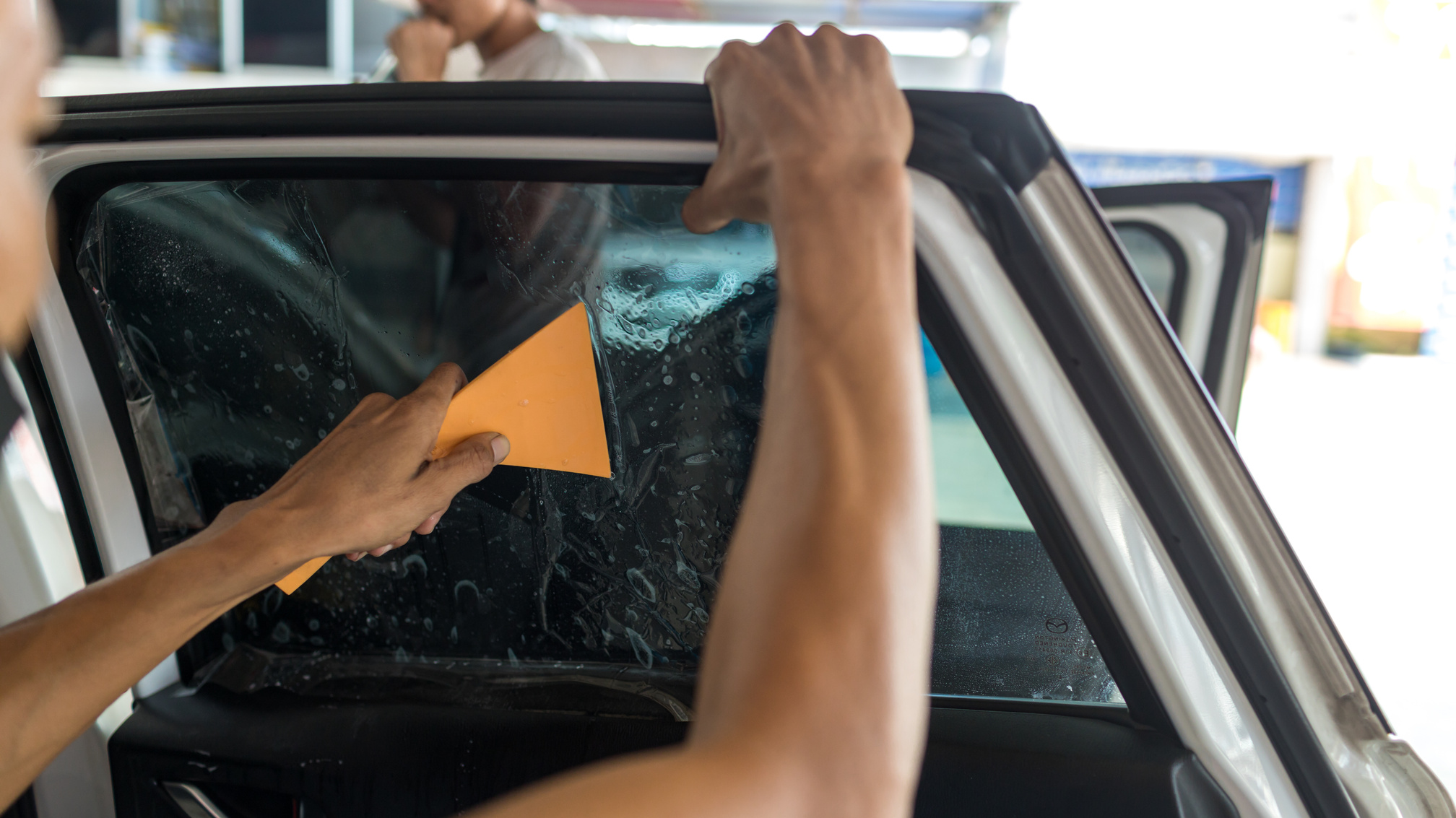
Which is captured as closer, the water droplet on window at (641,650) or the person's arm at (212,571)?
the person's arm at (212,571)

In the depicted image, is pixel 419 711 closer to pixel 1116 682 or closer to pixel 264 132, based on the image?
pixel 264 132

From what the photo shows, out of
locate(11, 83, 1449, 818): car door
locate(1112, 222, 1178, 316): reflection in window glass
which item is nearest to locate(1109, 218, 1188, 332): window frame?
locate(1112, 222, 1178, 316): reflection in window glass

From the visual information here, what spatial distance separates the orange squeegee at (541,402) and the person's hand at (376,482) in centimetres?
2

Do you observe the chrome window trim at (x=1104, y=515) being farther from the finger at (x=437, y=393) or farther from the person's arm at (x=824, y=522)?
the finger at (x=437, y=393)

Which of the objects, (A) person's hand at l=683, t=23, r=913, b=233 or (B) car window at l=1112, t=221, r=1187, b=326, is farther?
(B) car window at l=1112, t=221, r=1187, b=326

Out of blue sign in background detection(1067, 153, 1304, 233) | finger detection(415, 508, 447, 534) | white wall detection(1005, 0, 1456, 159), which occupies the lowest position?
finger detection(415, 508, 447, 534)

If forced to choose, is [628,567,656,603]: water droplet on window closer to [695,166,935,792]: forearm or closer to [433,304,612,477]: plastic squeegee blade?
[433,304,612,477]: plastic squeegee blade

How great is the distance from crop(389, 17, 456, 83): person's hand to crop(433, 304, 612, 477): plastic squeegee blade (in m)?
1.61

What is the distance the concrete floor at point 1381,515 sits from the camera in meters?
3.17

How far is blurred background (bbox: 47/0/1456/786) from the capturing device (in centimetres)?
471

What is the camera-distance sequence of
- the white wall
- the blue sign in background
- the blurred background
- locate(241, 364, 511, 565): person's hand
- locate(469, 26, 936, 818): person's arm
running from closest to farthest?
locate(469, 26, 936, 818): person's arm < locate(241, 364, 511, 565): person's hand < the blurred background < the white wall < the blue sign in background

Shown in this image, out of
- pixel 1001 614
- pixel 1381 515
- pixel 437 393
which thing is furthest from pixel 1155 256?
pixel 1381 515

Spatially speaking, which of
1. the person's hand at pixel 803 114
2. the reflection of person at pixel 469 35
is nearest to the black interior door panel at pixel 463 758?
the person's hand at pixel 803 114

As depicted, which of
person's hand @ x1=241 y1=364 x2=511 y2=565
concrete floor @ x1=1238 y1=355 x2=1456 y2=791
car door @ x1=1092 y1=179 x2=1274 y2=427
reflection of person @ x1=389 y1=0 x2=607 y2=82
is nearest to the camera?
person's hand @ x1=241 y1=364 x2=511 y2=565
